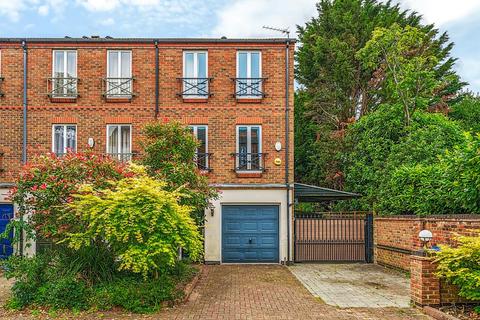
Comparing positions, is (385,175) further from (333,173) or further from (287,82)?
(333,173)

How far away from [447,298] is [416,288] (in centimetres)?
61

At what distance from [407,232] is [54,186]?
1047 centimetres

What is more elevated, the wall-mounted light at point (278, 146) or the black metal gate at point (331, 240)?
the wall-mounted light at point (278, 146)

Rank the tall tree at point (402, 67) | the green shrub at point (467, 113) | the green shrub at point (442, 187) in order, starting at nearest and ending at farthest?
the green shrub at point (442, 187) → the tall tree at point (402, 67) → the green shrub at point (467, 113)

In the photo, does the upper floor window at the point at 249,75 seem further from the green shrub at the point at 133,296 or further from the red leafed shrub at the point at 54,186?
the green shrub at the point at 133,296

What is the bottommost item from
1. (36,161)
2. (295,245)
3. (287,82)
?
(295,245)

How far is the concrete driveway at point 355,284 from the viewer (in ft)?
37.0

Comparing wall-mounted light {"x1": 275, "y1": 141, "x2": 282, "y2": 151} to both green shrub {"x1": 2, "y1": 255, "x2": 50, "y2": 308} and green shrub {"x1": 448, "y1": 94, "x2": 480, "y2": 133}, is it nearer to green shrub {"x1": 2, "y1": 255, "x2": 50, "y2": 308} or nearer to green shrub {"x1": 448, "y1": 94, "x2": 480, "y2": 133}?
green shrub {"x1": 2, "y1": 255, "x2": 50, "y2": 308}

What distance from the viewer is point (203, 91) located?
1905 cm

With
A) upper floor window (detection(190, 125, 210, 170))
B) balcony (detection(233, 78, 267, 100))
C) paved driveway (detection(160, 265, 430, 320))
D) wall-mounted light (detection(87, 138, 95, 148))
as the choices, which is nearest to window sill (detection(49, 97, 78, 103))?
wall-mounted light (detection(87, 138, 95, 148))

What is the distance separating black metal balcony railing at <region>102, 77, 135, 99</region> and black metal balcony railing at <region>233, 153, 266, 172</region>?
15.4 feet

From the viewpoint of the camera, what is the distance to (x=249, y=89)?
19094 millimetres

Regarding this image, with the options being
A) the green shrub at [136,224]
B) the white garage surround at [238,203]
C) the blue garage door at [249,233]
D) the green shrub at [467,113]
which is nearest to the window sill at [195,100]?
the white garage surround at [238,203]

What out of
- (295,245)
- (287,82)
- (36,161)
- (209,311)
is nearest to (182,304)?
(209,311)
